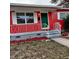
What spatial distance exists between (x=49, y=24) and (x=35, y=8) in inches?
107

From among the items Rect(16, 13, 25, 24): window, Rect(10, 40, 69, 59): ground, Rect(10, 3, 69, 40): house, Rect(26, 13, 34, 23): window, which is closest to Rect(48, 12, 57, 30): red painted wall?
Rect(10, 3, 69, 40): house

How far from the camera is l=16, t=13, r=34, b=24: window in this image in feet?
50.8

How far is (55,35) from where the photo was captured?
15141 mm

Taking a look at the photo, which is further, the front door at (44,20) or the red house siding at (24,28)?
the front door at (44,20)

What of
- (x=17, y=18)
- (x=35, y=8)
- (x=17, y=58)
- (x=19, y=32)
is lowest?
(x=17, y=58)

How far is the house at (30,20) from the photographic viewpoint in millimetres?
14141

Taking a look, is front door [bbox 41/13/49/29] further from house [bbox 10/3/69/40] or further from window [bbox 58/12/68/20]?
window [bbox 58/12/68/20]

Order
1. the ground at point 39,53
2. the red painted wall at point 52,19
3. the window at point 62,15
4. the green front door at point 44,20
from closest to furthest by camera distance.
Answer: the ground at point 39,53 < the green front door at point 44,20 < the red painted wall at point 52,19 < the window at point 62,15

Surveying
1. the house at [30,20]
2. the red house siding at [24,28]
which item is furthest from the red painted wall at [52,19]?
the red house siding at [24,28]

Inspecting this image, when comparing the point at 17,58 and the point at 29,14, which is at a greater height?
the point at 29,14

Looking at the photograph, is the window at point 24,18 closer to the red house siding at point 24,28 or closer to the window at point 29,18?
the window at point 29,18

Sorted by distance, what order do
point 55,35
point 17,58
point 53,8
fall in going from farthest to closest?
point 53,8 → point 55,35 → point 17,58
